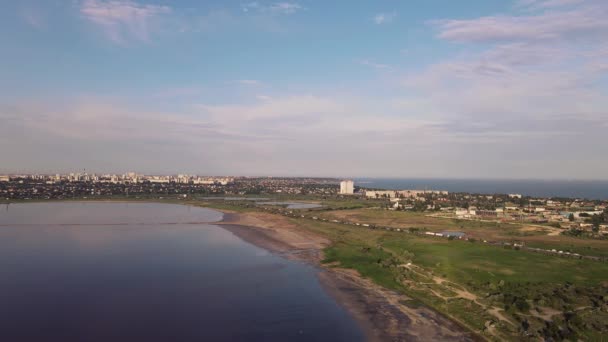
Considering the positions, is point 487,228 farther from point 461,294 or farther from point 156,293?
point 156,293

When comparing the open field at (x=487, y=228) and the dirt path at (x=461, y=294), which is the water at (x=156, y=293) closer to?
the dirt path at (x=461, y=294)

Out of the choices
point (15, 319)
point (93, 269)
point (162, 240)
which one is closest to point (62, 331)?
point (15, 319)

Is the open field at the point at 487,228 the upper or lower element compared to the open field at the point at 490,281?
upper

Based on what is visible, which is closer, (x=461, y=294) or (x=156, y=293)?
(x=461, y=294)

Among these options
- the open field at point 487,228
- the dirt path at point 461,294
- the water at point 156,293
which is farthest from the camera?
the open field at point 487,228

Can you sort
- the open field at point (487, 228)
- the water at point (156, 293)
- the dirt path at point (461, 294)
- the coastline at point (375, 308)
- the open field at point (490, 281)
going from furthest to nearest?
the open field at point (487, 228), the dirt path at point (461, 294), the open field at point (490, 281), the water at point (156, 293), the coastline at point (375, 308)

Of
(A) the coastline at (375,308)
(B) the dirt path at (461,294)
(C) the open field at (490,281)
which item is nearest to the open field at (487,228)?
(C) the open field at (490,281)

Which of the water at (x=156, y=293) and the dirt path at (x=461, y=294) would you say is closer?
the water at (x=156, y=293)

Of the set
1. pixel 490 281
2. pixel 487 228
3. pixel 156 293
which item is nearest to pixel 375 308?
pixel 490 281

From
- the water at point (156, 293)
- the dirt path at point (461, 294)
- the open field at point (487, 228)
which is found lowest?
the water at point (156, 293)
